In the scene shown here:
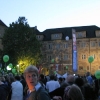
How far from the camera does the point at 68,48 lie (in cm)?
6219

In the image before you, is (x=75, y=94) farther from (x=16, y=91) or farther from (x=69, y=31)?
(x=69, y=31)

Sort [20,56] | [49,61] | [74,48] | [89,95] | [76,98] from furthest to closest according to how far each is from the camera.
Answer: [49,61]
[20,56]
[74,48]
[89,95]
[76,98]

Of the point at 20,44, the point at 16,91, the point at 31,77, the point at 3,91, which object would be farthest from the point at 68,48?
the point at 31,77

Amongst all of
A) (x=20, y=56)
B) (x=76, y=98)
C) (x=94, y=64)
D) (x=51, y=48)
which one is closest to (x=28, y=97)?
(x=76, y=98)

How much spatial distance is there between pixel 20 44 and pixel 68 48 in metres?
18.7

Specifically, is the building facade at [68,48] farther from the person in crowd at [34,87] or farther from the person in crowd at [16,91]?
the person in crowd at [34,87]

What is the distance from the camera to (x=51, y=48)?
209 ft

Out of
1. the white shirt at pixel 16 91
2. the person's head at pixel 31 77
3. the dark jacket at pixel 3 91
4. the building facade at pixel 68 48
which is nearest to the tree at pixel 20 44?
the building facade at pixel 68 48

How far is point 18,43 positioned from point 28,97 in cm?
4259

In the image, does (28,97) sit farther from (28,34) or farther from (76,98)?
(28,34)

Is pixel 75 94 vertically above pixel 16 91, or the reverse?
pixel 75 94

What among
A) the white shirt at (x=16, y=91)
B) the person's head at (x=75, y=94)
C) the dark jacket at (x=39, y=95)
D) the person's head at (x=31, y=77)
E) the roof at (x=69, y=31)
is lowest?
the white shirt at (x=16, y=91)

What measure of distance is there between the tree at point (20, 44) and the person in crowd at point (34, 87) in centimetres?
4084

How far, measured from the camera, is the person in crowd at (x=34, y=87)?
11.8 feet
